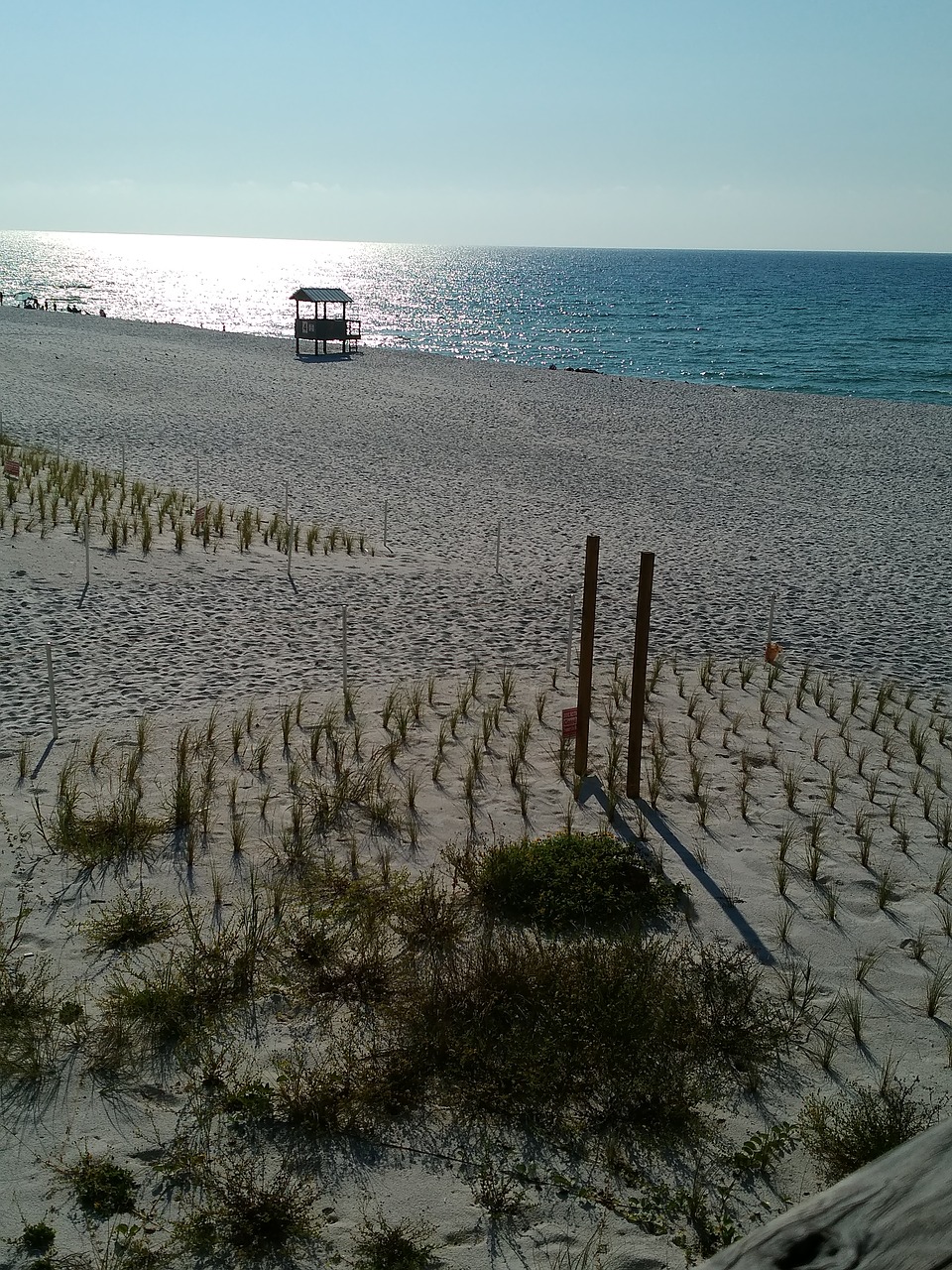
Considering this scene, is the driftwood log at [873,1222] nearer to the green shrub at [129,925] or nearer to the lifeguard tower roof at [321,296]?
the green shrub at [129,925]

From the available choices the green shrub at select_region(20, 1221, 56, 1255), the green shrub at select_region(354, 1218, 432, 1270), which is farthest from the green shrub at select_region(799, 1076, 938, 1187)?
the green shrub at select_region(20, 1221, 56, 1255)

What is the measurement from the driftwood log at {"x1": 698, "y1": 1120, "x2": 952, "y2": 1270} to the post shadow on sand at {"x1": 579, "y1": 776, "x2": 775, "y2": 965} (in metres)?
4.77

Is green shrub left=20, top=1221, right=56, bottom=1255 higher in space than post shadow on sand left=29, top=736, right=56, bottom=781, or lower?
higher

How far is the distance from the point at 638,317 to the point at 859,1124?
8672 centimetres

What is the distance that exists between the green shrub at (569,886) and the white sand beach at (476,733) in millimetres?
378

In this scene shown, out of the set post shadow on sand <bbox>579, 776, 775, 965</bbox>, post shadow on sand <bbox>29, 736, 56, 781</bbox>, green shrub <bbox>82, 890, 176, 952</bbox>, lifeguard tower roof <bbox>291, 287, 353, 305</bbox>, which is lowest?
post shadow on sand <bbox>579, 776, 775, 965</bbox>

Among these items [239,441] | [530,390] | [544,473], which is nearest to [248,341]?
[530,390]

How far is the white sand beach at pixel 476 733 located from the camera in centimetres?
419

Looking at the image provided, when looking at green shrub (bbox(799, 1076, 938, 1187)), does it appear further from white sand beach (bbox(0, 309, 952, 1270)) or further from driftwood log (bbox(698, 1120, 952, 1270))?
driftwood log (bbox(698, 1120, 952, 1270))

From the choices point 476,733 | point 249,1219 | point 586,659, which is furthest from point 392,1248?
point 476,733

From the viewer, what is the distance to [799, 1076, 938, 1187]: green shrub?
4.12 metres

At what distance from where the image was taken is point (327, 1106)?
172 inches

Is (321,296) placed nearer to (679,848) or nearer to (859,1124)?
(679,848)

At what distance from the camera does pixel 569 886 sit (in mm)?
6113
